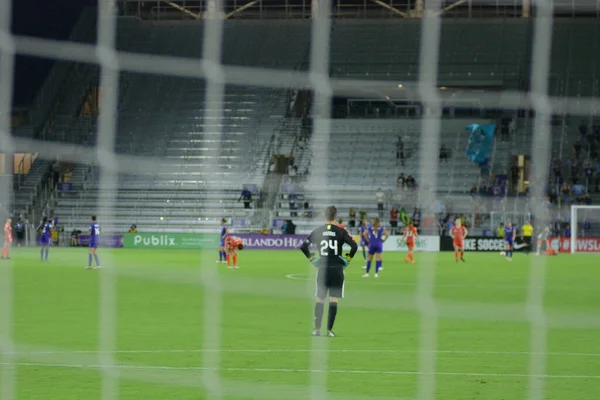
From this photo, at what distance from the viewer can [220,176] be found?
31.9 meters

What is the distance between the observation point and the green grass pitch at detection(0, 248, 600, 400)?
9680 millimetres

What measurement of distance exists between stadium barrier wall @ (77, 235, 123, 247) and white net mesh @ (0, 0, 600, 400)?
687 centimetres

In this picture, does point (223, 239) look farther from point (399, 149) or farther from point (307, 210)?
point (307, 210)

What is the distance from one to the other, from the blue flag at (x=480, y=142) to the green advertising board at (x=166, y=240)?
36.4ft

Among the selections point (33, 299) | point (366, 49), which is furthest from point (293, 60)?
point (33, 299)

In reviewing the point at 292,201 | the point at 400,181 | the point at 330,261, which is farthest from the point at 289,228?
Answer: the point at 330,261

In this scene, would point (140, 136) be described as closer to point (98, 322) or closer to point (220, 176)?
point (220, 176)

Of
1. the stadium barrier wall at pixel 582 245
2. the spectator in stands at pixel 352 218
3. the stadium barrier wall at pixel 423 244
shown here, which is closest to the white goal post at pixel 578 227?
the stadium barrier wall at pixel 582 245

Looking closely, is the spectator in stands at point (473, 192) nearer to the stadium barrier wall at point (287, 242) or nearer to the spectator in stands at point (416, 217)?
the spectator in stands at point (416, 217)

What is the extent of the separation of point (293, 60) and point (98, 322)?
79.3 feet

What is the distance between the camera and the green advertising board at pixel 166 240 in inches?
1771

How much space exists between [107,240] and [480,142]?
17.4 metres

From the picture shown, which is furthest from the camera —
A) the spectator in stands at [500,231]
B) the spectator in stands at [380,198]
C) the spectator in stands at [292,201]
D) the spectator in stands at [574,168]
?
the spectator in stands at [500,231]

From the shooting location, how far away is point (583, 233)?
4528 cm
